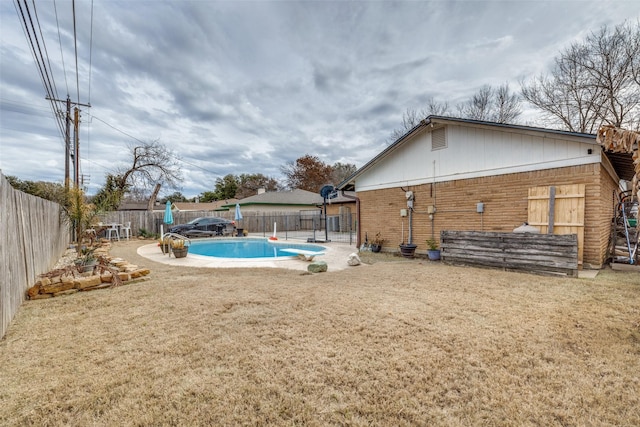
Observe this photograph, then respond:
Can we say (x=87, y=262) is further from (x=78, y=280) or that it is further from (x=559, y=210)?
(x=559, y=210)

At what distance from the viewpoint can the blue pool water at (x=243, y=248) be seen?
1228 cm

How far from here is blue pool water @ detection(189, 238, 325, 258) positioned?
12.3m

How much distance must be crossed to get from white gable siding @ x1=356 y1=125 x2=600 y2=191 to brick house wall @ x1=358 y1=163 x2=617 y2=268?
8.2 inches

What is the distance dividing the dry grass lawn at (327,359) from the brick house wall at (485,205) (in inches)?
103

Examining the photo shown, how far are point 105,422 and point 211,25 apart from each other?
10585mm

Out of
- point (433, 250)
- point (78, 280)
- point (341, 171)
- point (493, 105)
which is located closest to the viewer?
point (78, 280)

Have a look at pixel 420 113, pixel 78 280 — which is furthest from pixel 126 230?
pixel 420 113

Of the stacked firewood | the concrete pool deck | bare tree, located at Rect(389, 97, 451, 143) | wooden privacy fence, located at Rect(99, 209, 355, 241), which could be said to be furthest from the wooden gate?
bare tree, located at Rect(389, 97, 451, 143)

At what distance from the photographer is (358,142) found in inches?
1143

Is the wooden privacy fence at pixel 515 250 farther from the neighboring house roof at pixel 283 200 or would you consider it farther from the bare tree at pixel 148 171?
the bare tree at pixel 148 171

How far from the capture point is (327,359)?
2.58 m

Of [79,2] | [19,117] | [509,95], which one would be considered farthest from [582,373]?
[509,95]

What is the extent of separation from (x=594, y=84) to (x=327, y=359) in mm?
19176

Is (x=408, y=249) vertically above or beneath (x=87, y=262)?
beneath
